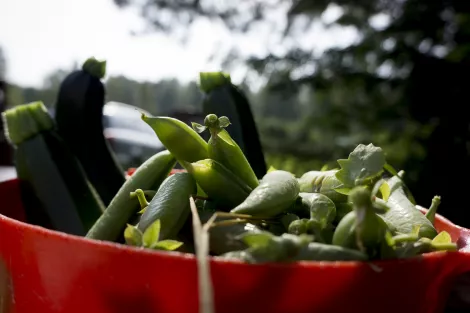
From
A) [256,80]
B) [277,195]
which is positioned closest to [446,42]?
[256,80]

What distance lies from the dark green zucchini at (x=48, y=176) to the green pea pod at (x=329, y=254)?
0.30 m

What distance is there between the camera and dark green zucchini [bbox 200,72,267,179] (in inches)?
23.0

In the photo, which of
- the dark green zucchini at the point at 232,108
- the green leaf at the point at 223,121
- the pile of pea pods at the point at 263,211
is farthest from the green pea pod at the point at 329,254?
the dark green zucchini at the point at 232,108

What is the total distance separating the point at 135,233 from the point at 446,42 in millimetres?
1628

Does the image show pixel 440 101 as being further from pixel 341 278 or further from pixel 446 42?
pixel 341 278

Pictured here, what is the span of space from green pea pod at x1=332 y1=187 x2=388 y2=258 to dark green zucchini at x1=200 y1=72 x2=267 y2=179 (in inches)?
10.7

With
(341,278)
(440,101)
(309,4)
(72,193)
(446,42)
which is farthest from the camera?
(309,4)

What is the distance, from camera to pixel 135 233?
0.30m

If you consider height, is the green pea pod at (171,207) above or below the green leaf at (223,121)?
below

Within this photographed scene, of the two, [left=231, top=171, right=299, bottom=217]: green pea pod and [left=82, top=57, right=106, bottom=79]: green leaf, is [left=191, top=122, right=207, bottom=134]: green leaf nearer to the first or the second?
[left=231, top=171, right=299, bottom=217]: green pea pod

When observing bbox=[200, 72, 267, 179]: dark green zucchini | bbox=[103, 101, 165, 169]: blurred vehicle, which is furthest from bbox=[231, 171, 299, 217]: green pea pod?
bbox=[103, 101, 165, 169]: blurred vehicle

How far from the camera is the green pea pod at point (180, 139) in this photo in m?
0.40

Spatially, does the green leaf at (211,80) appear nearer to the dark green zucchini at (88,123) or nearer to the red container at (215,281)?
the dark green zucchini at (88,123)

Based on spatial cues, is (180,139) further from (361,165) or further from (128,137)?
(128,137)
